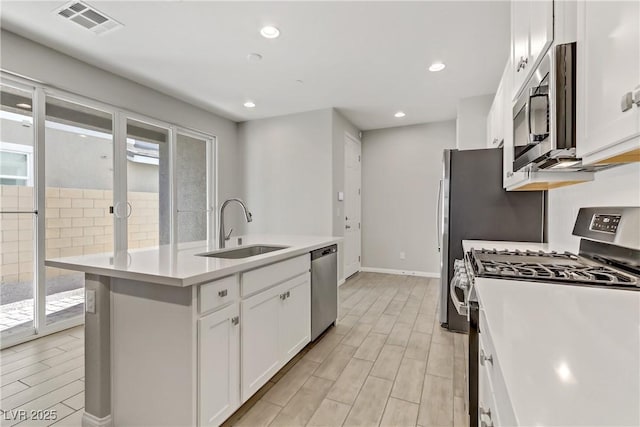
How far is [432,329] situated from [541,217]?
4.63 ft

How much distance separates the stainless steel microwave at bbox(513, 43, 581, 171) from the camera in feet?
3.69

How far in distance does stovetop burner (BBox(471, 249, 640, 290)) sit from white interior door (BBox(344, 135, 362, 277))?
11.0 feet

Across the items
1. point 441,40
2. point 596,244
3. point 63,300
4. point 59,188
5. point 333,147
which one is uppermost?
point 441,40

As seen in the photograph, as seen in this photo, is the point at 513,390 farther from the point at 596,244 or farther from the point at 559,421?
the point at 596,244

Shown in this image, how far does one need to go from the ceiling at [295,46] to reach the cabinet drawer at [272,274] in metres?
1.88

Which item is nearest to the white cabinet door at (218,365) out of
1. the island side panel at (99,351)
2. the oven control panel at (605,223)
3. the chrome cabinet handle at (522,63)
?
the island side panel at (99,351)

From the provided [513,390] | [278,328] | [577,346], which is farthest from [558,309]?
[278,328]

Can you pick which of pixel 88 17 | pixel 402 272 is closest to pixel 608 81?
pixel 88 17

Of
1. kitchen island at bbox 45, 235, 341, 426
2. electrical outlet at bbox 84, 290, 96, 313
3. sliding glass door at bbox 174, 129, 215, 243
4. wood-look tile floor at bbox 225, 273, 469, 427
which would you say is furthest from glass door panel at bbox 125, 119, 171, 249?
wood-look tile floor at bbox 225, 273, 469, 427

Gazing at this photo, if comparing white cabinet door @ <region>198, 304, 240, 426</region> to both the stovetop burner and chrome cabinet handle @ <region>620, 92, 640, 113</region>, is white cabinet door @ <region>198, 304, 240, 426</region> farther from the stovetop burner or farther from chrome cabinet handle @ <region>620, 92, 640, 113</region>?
chrome cabinet handle @ <region>620, 92, 640, 113</region>

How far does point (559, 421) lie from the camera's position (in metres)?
0.43

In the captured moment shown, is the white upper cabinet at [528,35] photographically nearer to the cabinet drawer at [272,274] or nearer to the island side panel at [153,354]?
the cabinet drawer at [272,274]

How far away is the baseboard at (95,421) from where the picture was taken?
1562 millimetres

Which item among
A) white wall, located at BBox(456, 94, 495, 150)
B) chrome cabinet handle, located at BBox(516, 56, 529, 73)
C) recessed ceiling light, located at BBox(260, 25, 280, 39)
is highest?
recessed ceiling light, located at BBox(260, 25, 280, 39)
